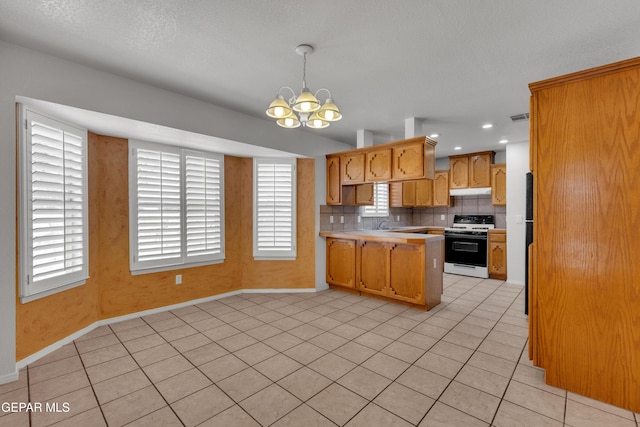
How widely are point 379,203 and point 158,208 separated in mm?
4219

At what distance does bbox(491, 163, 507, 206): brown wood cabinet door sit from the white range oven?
21.8 inches

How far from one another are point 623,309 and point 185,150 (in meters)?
4.59

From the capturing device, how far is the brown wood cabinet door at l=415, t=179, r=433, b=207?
6.68 meters

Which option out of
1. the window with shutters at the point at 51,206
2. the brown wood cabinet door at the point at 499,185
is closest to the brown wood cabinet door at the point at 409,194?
the brown wood cabinet door at the point at 499,185

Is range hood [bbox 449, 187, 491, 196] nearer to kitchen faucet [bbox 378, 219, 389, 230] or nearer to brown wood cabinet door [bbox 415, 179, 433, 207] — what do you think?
brown wood cabinet door [bbox 415, 179, 433, 207]

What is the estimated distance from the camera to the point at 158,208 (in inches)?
145

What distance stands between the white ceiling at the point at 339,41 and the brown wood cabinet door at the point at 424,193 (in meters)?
3.55

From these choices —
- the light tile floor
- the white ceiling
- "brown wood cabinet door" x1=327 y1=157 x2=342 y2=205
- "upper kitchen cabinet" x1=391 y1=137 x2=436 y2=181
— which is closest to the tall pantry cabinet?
the light tile floor

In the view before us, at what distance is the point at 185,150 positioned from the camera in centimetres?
391

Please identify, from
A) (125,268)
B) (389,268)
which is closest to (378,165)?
(389,268)

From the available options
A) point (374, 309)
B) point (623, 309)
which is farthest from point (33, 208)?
point (623, 309)

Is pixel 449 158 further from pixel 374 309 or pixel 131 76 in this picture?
pixel 131 76

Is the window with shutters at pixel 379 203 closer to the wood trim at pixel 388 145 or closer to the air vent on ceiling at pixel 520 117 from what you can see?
the wood trim at pixel 388 145

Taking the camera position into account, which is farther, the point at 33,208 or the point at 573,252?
the point at 33,208
